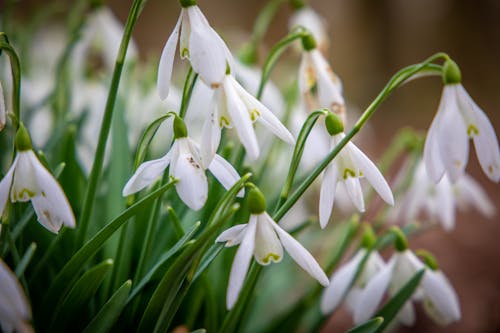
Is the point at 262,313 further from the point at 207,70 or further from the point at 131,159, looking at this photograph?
the point at 207,70

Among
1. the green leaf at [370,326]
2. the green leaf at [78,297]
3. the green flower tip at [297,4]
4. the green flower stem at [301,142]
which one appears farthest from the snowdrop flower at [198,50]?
the green flower tip at [297,4]

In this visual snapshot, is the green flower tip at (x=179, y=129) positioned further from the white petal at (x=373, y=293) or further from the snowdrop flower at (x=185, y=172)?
the white petal at (x=373, y=293)

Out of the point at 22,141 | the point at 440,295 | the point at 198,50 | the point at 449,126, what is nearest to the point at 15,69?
the point at 22,141

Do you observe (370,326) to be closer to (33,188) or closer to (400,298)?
(400,298)

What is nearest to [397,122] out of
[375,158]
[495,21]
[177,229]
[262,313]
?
[375,158]

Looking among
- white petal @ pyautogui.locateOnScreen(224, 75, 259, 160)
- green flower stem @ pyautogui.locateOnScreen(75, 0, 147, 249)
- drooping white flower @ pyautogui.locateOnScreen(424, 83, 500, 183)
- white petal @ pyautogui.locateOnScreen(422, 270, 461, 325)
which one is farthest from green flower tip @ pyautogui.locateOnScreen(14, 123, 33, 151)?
white petal @ pyautogui.locateOnScreen(422, 270, 461, 325)
